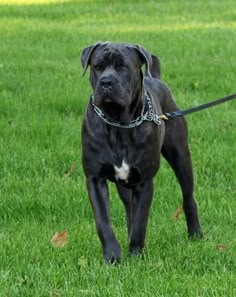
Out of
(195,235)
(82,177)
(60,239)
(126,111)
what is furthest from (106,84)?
(82,177)

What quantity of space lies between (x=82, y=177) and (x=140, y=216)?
2155 millimetres

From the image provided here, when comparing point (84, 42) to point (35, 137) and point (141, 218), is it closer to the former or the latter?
point (35, 137)

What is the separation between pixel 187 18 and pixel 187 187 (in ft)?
41.3

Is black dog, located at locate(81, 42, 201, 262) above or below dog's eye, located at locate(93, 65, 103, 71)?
below

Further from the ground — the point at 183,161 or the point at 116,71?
the point at 116,71

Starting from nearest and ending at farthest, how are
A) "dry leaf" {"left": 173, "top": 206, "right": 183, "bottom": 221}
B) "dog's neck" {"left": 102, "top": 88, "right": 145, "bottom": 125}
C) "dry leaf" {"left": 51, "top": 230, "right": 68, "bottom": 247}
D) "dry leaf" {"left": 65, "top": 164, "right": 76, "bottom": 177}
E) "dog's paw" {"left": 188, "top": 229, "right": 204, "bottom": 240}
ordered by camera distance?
"dog's neck" {"left": 102, "top": 88, "right": 145, "bottom": 125}
"dry leaf" {"left": 51, "top": 230, "right": 68, "bottom": 247}
"dog's paw" {"left": 188, "top": 229, "right": 204, "bottom": 240}
"dry leaf" {"left": 173, "top": 206, "right": 183, "bottom": 221}
"dry leaf" {"left": 65, "top": 164, "right": 76, "bottom": 177}

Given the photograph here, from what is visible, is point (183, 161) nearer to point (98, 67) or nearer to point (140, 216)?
point (140, 216)

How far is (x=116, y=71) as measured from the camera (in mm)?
5371

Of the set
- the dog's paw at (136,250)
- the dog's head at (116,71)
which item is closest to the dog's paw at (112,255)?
the dog's paw at (136,250)

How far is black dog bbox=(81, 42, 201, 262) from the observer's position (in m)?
5.34

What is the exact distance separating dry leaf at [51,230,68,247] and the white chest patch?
28.3 inches

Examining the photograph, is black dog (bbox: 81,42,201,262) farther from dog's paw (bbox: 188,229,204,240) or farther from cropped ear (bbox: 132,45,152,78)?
dog's paw (bbox: 188,229,204,240)

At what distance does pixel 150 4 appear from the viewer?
2117cm

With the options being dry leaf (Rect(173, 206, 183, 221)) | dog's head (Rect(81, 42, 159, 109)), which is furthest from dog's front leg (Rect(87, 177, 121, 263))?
dry leaf (Rect(173, 206, 183, 221))
